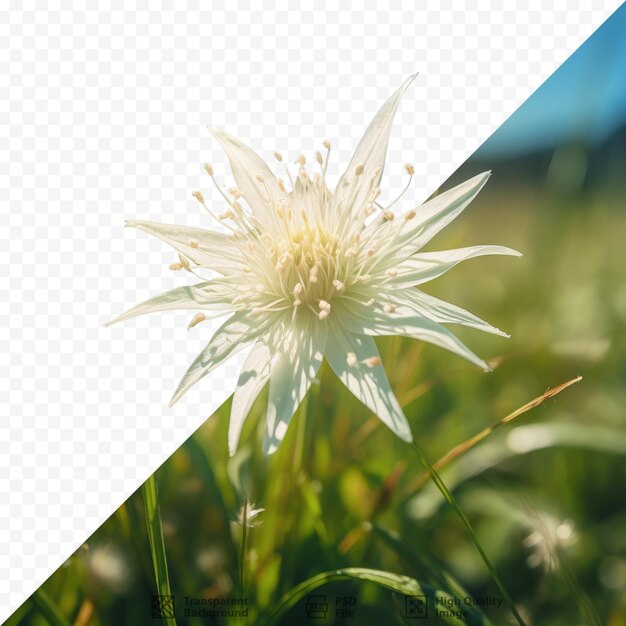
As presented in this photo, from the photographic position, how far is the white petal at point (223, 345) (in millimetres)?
733

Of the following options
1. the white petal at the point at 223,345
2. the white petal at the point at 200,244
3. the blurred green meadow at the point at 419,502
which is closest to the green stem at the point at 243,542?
the blurred green meadow at the point at 419,502

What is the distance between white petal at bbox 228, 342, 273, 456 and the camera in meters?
0.70

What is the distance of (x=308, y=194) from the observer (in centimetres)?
84

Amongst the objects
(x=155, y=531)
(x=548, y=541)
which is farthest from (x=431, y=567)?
(x=155, y=531)

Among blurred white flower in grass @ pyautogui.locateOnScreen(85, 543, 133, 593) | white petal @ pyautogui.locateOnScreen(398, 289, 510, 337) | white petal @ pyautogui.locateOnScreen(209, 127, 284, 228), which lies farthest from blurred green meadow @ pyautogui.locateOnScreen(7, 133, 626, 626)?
white petal @ pyautogui.locateOnScreen(209, 127, 284, 228)

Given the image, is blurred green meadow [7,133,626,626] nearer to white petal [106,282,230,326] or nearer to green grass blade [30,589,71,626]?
green grass blade [30,589,71,626]

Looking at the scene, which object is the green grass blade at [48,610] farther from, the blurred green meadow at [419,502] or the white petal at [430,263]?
the white petal at [430,263]

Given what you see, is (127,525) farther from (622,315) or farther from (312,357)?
(622,315)

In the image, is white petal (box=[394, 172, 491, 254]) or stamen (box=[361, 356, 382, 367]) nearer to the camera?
stamen (box=[361, 356, 382, 367])

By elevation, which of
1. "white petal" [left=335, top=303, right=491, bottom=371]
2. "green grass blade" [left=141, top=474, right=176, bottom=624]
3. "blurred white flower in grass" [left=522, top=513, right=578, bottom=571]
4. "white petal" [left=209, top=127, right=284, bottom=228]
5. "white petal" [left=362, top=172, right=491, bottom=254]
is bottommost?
"blurred white flower in grass" [left=522, top=513, right=578, bottom=571]

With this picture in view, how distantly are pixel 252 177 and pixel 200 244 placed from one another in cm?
11

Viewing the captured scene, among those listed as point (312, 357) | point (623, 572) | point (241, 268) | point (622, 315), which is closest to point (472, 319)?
point (312, 357)

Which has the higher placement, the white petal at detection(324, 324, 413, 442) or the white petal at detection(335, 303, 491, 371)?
the white petal at detection(335, 303, 491, 371)

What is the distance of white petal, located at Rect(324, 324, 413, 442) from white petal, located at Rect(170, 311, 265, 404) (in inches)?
3.6
